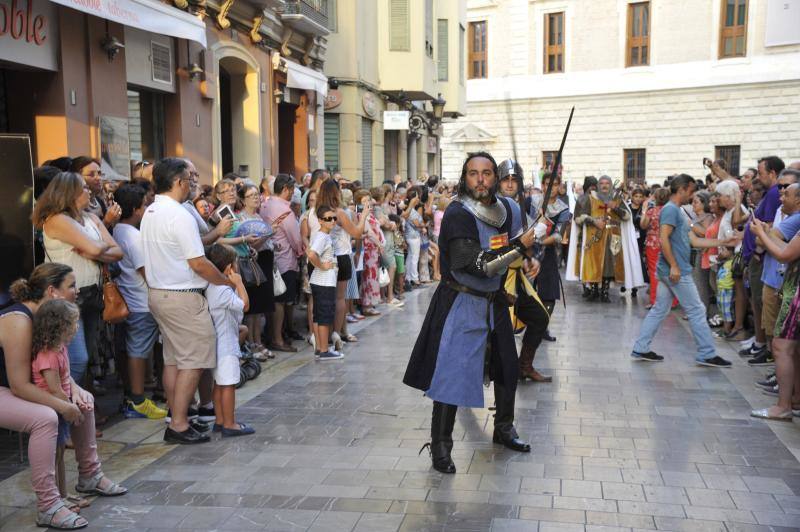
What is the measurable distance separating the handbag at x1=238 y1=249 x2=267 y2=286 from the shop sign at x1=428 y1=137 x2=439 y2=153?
2104cm

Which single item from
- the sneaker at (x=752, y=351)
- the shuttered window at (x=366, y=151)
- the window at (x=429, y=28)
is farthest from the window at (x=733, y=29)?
the sneaker at (x=752, y=351)

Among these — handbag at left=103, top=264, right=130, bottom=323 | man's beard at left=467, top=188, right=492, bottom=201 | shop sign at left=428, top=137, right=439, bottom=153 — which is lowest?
handbag at left=103, top=264, right=130, bottom=323

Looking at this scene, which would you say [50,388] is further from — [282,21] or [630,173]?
[630,173]

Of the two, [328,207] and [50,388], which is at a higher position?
[328,207]

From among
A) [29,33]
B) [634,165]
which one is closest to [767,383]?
[29,33]

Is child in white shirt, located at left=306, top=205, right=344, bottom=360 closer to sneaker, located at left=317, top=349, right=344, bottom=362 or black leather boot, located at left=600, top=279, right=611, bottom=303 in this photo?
sneaker, located at left=317, top=349, right=344, bottom=362

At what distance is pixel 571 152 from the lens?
1419 inches

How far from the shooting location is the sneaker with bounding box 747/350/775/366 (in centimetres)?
777

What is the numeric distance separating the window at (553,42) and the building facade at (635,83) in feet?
0.16

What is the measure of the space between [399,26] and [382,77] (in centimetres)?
148

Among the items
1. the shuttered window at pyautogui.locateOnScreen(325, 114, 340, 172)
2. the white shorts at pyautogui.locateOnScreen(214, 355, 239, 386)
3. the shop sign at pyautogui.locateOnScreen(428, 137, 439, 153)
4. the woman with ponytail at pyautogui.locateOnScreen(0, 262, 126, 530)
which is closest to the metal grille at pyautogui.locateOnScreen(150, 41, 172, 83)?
the white shorts at pyautogui.locateOnScreen(214, 355, 239, 386)

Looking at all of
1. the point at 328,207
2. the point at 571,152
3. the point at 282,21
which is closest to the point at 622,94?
the point at 571,152

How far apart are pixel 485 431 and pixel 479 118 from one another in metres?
33.0

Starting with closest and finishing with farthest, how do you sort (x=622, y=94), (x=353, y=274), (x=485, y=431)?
(x=485, y=431) < (x=353, y=274) < (x=622, y=94)
